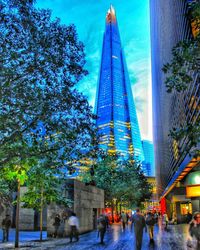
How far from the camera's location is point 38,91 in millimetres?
12844

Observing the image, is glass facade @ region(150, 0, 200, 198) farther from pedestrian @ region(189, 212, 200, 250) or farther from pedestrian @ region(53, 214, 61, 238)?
pedestrian @ region(53, 214, 61, 238)

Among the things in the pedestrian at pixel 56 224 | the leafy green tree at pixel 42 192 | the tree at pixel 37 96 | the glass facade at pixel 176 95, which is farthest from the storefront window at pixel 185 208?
the tree at pixel 37 96

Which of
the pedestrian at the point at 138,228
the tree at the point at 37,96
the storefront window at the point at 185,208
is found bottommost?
the storefront window at the point at 185,208

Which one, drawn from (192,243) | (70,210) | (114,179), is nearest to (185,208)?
(114,179)

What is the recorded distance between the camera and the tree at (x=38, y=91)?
1216cm

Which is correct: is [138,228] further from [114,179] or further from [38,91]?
[114,179]

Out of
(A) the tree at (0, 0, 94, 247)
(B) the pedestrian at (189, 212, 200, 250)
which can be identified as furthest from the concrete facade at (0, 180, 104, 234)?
(B) the pedestrian at (189, 212, 200, 250)

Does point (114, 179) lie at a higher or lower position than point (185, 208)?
higher

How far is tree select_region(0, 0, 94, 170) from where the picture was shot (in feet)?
39.9

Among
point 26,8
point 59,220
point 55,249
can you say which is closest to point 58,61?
point 26,8

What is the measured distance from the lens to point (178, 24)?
30469mm

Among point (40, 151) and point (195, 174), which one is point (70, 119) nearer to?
point (40, 151)

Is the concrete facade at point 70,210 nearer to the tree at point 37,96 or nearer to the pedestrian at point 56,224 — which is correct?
the pedestrian at point 56,224

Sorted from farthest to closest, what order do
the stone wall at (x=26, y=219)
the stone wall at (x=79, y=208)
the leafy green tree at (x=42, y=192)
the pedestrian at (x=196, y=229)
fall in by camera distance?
1. the stone wall at (x=26, y=219)
2. the stone wall at (x=79, y=208)
3. the leafy green tree at (x=42, y=192)
4. the pedestrian at (x=196, y=229)
